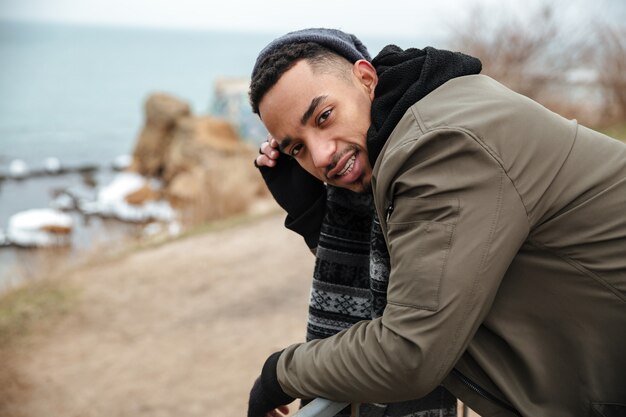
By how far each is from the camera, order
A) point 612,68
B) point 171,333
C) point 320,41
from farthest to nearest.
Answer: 1. point 612,68
2. point 171,333
3. point 320,41

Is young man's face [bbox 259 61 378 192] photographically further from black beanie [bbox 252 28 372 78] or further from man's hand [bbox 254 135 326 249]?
man's hand [bbox 254 135 326 249]

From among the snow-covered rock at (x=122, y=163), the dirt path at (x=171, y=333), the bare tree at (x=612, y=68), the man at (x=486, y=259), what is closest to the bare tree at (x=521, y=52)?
the bare tree at (x=612, y=68)

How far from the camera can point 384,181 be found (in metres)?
1.46

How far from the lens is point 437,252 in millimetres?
1351

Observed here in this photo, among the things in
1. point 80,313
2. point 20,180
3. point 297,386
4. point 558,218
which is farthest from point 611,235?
point 20,180

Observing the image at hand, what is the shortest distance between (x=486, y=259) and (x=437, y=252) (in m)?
0.10

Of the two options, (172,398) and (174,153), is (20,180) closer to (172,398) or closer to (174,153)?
(174,153)

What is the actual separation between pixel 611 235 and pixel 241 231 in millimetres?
7891

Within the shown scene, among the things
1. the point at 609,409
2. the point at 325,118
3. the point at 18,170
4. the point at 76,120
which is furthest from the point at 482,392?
the point at 76,120

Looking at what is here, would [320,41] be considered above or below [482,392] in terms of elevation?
above

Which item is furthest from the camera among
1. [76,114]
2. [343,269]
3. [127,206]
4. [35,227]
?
[76,114]

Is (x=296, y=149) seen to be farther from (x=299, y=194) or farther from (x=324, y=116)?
(x=299, y=194)

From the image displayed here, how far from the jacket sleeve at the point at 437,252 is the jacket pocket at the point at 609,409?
338mm

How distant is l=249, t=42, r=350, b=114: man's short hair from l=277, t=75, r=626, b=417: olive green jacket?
1.19 ft
